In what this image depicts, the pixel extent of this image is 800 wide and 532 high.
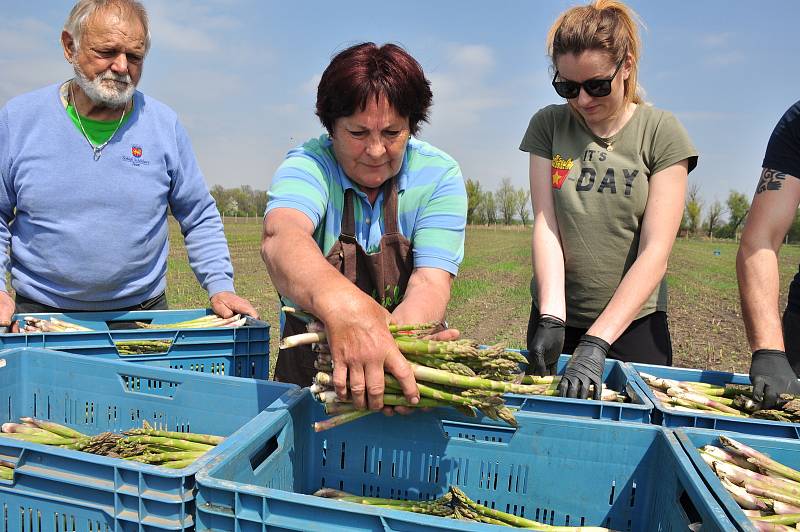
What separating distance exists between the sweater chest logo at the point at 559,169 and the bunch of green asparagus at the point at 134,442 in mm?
2482

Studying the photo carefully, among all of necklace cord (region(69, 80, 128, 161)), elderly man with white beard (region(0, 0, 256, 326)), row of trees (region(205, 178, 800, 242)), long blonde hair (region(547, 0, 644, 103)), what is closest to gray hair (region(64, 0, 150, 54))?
elderly man with white beard (region(0, 0, 256, 326))

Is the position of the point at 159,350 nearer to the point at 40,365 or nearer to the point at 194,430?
the point at 40,365

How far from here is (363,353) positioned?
7.20 ft

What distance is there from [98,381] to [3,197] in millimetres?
1755

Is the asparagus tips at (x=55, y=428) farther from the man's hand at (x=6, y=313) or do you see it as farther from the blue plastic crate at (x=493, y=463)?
the blue plastic crate at (x=493, y=463)

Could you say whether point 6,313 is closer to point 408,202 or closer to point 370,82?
point 408,202

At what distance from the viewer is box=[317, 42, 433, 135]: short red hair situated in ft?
9.39

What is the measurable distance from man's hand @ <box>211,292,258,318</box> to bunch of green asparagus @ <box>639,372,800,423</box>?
2.51 meters

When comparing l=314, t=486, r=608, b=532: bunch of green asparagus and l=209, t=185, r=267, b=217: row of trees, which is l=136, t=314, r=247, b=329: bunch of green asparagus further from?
l=209, t=185, r=267, b=217: row of trees

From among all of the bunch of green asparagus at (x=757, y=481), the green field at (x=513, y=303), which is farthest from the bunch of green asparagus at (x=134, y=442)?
the green field at (x=513, y=303)

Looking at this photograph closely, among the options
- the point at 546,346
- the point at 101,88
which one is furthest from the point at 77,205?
the point at 546,346

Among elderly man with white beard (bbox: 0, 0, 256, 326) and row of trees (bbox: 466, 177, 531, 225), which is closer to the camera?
elderly man with white beard (bbox: 0, 0, 256, 326)

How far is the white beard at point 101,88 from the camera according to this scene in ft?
13.2

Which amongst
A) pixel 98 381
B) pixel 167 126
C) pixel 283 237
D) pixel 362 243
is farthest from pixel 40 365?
pixel 167 126
